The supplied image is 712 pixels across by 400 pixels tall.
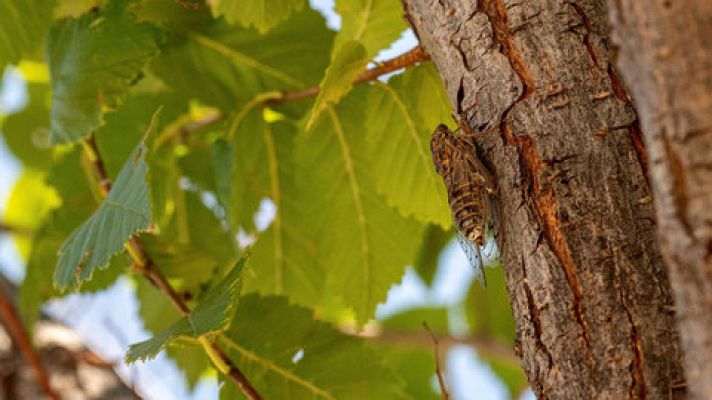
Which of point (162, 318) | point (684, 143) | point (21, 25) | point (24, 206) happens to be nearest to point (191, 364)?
point (162, 318)

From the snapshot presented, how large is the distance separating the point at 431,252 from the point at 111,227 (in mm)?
1211

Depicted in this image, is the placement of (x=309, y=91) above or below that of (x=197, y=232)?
above

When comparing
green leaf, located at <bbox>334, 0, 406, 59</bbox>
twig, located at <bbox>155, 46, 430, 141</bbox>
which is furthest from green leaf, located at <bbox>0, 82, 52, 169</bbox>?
green leaf, located at <bbox>334, 0, 406, 59</bbox>

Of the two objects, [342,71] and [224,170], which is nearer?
[342,71]

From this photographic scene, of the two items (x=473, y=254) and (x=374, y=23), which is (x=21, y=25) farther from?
(x=473, y=254)

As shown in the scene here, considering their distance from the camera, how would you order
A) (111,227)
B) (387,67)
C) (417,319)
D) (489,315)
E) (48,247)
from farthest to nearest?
(417,319)
(489,315)
(48,247)
(387,67)
(111,227)

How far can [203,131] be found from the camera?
1.98 m

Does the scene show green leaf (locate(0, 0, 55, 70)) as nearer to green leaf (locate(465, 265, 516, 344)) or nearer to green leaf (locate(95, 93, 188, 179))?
green leaf (locate(95, 93, 188, 179))

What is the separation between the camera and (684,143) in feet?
2.35

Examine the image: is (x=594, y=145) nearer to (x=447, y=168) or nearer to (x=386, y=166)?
(x=447, y=168)

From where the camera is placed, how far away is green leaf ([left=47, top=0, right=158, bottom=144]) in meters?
1.60

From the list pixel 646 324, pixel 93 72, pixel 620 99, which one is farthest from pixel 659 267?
pixel 93 72

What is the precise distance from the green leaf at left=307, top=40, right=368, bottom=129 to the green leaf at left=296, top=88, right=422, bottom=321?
0.23 metres

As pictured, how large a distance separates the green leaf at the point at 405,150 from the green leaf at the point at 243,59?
0.32 meters
